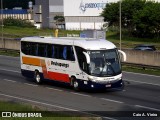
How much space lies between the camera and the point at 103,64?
24.2 metres

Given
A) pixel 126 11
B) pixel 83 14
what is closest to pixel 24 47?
pixel 126 11

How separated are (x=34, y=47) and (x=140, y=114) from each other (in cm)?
1217

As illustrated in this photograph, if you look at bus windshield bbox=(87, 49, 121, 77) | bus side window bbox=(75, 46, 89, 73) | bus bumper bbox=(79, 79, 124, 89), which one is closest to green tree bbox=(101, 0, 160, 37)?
bus side window bbox=(75, 46, 89, 73)

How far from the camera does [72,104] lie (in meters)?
21.5

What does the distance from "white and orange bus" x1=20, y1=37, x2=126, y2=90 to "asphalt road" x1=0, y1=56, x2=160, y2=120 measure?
23.8 inches

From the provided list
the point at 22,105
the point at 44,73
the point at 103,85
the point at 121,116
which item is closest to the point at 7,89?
the point at 44,73

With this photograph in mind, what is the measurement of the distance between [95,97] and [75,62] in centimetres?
266

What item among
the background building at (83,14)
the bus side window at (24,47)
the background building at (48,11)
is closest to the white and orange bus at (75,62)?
the bus side window at (24,47)

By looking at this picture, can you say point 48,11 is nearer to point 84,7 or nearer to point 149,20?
point 84,7

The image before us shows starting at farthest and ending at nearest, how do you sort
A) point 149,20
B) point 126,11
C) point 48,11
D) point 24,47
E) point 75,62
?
point 48,11, point 126,11, point 149,20, point 24,47, point 75,62

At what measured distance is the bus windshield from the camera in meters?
24.2

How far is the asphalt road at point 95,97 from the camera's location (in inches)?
773

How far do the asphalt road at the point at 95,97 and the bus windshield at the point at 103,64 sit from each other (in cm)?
109

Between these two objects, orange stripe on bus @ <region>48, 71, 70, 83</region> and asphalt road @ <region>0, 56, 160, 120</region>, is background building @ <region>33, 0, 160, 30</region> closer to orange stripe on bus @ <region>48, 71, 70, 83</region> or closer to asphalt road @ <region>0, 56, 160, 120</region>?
asphalt road @ <region>0, 56, 160, 120</region>
